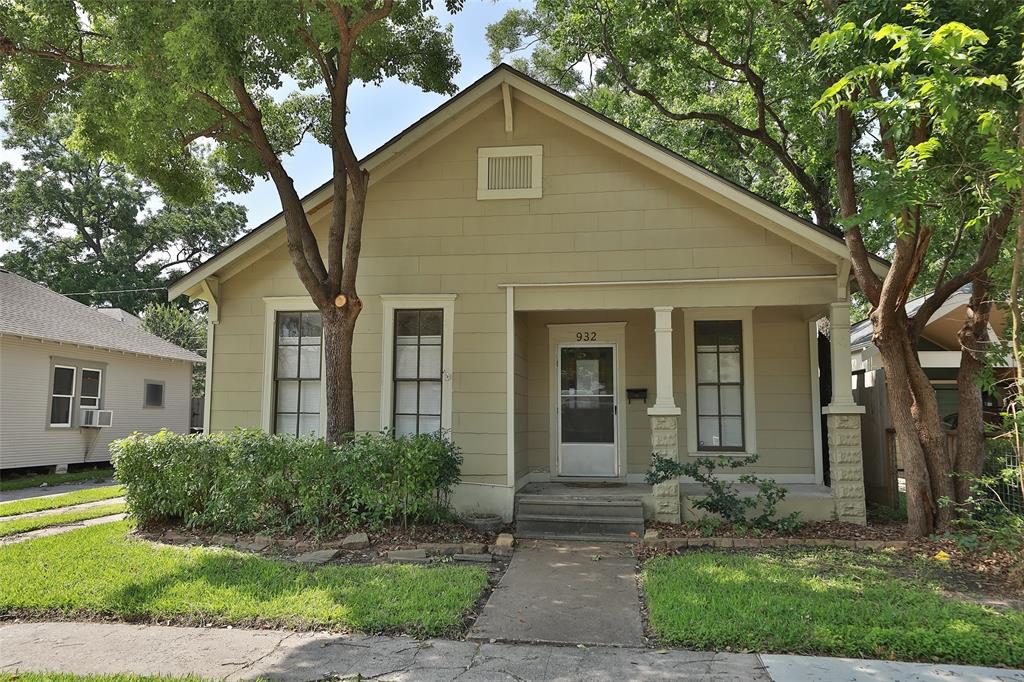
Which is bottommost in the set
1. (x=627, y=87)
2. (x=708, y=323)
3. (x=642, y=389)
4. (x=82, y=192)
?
(x=642, y=389)

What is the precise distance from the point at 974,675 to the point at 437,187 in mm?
7548

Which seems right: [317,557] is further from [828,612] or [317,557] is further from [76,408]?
[76,408]

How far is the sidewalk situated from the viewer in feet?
13.0

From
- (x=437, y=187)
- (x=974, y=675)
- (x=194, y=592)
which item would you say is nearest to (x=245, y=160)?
(x=437, y=187)

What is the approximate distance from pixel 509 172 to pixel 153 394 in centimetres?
1508

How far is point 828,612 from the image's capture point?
15.6 ft

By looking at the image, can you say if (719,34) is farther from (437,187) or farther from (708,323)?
(437,187)

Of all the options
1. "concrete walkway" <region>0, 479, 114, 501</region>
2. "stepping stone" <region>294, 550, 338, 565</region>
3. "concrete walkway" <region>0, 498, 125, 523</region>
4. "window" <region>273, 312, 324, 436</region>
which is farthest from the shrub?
"concrete walkway" <region>0, 479, 114, 501</region>

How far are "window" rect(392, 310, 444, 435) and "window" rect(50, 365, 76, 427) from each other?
11235 millimetres

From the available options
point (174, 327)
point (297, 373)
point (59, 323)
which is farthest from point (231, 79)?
point (174, 327)

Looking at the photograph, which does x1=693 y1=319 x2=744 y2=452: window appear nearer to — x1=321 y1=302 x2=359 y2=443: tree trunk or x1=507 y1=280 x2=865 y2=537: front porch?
x1=507 y1=280 x2=865 y2=537: front porch

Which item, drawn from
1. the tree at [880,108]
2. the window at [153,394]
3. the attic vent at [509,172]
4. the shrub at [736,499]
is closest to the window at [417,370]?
the attic vent at [509,172]

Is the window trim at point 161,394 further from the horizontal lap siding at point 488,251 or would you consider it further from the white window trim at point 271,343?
the white window trim at point 271,343

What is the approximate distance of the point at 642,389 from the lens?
Result: 9492 millimetres
